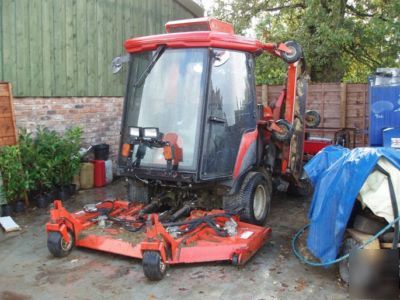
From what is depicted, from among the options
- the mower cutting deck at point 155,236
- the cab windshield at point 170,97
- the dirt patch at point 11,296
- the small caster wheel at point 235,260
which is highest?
the cab windshield at point 170,97

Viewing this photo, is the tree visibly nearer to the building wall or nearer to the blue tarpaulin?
the building wall

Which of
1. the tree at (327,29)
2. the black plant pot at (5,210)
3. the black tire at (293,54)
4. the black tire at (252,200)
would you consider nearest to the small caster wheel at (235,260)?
the black tire at (252,200)

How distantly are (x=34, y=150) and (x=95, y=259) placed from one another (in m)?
3.03

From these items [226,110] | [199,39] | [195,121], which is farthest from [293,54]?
[195,121]

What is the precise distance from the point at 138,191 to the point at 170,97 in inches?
53.7

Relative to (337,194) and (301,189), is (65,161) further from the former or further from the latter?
(337,194)

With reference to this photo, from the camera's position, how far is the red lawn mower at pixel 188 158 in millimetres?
5215

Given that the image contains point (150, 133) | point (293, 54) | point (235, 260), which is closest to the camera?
point (235, 260)

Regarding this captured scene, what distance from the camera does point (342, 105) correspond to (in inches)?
420

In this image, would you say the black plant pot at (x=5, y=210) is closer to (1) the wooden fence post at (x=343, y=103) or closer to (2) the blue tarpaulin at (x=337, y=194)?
(2) the blue tarpaulin at (x=337, y=194)

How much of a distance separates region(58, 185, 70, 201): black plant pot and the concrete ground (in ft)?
7.08

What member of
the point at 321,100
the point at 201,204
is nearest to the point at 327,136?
the point at 321,100

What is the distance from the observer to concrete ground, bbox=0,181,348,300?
14.7 ft

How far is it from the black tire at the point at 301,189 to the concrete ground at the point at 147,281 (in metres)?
2.09
